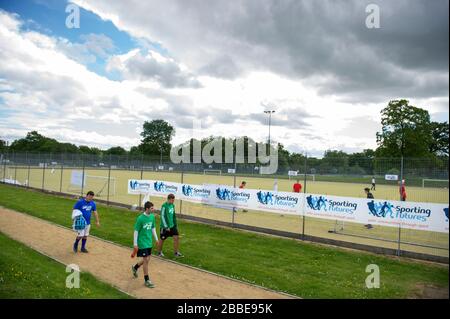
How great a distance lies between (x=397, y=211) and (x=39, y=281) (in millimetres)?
10878

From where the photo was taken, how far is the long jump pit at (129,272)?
844 cm

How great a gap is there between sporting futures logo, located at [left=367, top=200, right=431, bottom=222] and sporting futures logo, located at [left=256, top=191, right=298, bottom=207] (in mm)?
3107

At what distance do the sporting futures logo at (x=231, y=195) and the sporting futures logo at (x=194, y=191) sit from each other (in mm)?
647

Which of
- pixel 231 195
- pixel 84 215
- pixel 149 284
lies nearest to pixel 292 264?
pixel 149 284

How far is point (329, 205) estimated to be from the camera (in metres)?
14.2

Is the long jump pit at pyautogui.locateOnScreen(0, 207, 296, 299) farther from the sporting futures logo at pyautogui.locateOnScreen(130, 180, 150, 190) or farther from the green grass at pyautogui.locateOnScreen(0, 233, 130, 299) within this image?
the sporting futures logo at pyautogui.locateOnScreen(130, 180, 150, 190)

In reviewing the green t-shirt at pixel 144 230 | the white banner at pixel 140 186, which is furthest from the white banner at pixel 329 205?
the green t-shirt at pixel 144 230

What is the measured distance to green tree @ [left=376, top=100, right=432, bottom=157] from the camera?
62.8 m

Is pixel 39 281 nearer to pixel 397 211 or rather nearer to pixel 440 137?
pixel 397 211

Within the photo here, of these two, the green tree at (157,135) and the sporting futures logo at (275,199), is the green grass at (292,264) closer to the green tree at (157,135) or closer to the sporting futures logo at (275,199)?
the sporting futures logo at (275,199)

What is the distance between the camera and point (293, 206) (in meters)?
15.1

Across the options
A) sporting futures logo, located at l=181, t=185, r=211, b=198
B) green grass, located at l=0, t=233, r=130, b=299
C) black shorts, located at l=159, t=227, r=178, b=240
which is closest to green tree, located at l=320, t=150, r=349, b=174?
sporting futures logo, located at l=181, t=185, r=211, b=198

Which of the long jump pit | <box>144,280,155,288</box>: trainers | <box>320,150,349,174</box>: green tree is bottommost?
the long jump pit

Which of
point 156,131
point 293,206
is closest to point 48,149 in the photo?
point 156,131
